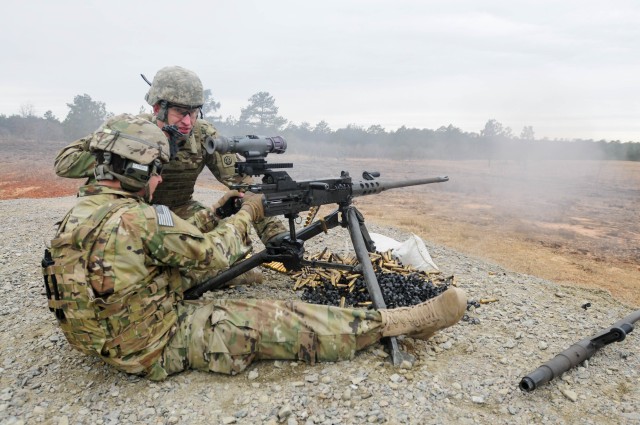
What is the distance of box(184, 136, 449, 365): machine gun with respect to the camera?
390 centimetres

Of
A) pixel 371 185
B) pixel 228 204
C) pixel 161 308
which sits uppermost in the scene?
pixel 371 185

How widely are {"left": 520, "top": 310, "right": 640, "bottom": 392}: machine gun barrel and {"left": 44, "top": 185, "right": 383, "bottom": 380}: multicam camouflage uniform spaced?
1143 mm

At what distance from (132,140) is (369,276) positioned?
2.24 meters

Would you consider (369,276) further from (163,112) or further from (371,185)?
(163,112)

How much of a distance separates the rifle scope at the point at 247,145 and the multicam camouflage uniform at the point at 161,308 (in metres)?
0.56

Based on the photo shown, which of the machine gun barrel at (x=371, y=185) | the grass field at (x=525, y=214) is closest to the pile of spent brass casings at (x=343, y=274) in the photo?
the machine gun barrel at (x=371, y=185)

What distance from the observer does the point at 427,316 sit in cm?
359

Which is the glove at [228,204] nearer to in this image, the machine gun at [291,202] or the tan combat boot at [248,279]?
the machine gun at [291,202]

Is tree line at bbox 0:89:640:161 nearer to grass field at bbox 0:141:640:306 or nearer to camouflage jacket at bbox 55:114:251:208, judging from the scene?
grass field at bbox 0:141:640:306

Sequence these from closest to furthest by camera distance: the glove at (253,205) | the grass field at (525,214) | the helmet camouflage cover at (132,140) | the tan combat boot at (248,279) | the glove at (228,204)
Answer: the helmet camouflage cover at (132,140) < the glove at (253,205) < the glove at (228,204) < the tan combat boot at (248,279) < the grass field at (525,214)

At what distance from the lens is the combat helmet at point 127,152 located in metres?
3.01

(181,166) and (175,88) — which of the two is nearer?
(175,88)

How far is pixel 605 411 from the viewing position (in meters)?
3.23

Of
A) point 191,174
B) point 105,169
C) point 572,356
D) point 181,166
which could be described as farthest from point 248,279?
point 572,356
